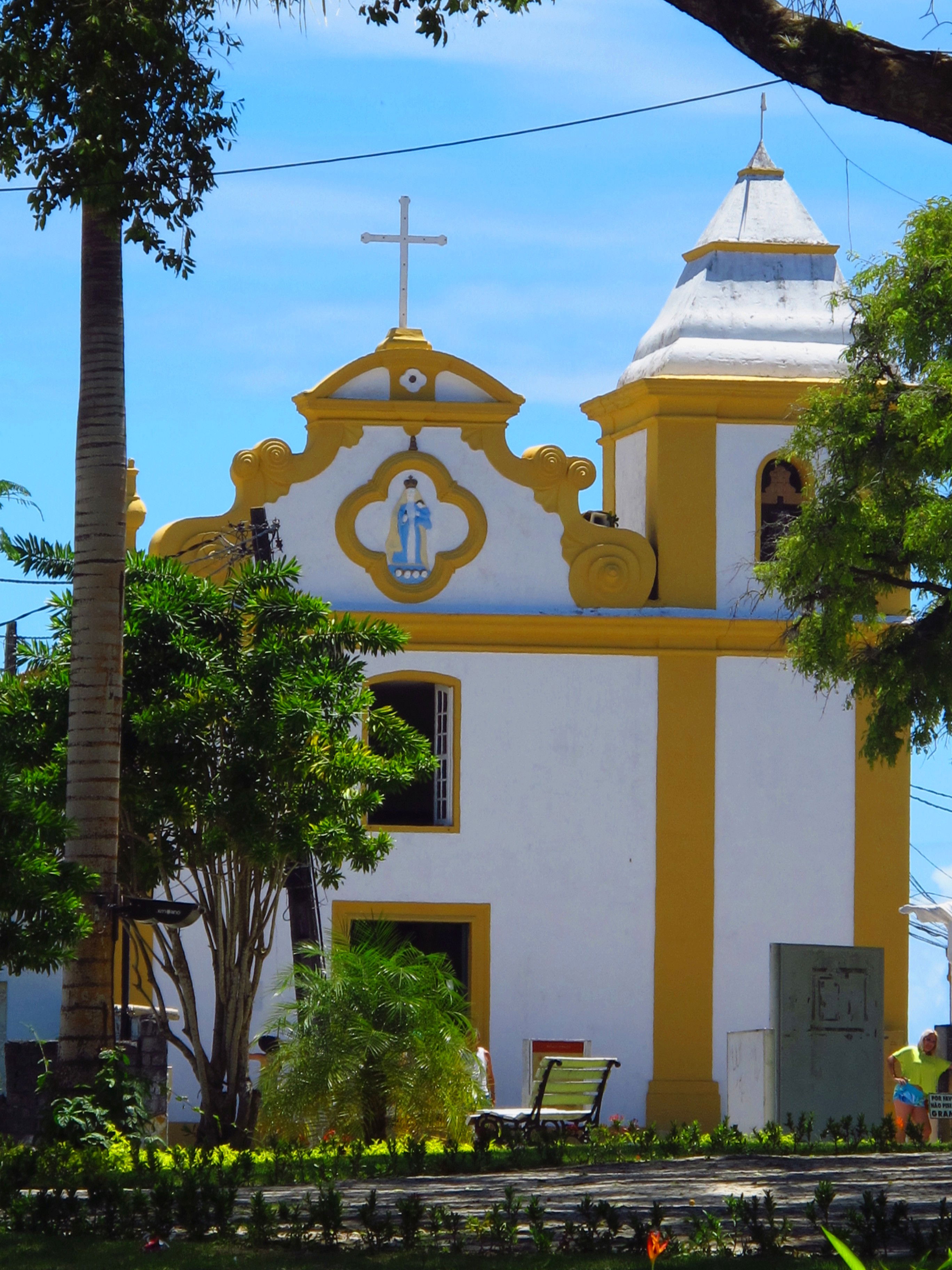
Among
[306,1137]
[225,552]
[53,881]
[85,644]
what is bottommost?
[306,1137]

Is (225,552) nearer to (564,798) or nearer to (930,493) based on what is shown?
(564,798)

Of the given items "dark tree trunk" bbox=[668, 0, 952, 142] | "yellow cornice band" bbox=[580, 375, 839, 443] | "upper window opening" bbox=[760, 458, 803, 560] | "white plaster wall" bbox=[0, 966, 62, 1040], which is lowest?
"white plaster wall" bbox=[0, 966, 62, 1040]

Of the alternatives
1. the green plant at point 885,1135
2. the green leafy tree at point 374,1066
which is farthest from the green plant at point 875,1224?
the green leafy tree at point 374,1066

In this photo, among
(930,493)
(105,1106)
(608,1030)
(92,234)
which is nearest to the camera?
(105,1106)

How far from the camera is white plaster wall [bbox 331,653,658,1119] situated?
22.3 meters

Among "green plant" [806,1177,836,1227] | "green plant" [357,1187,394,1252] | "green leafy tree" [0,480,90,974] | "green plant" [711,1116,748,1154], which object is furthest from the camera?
"green plant" [711,1116,748,1154]

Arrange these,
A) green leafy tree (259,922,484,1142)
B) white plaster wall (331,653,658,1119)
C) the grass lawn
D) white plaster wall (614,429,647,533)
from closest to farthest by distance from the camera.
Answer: the grass lawn < green leafy tree (259,922,484,1142) < white plaster wall (331,653,658,1119) < white plaster wall (614,429,647,533)

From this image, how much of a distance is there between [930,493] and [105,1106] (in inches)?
360

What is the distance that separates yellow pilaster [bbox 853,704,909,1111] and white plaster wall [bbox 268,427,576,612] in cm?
369

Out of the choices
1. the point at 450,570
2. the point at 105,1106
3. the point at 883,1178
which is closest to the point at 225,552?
the point at 450,570

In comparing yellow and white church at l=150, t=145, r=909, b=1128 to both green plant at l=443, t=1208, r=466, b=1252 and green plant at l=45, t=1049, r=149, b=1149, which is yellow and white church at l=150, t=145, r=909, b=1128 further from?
green plant at l=443, t=1208, r=466, b=1252

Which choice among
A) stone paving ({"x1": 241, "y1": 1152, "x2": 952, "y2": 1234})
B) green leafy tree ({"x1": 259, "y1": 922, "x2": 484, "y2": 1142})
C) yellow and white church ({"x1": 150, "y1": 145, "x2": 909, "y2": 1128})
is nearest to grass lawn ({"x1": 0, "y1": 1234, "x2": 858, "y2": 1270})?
stone paving ({"x1": 241, "y1": 1152, "x2": 952, "y2": 1234})

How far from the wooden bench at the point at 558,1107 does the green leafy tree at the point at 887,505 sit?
4.55 metres

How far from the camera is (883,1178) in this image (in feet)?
35.7
